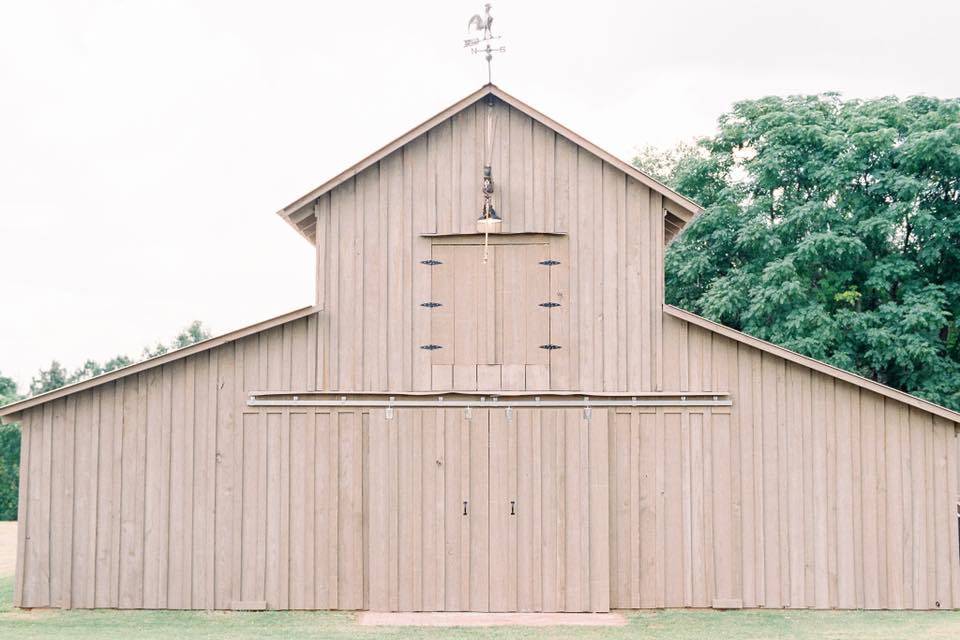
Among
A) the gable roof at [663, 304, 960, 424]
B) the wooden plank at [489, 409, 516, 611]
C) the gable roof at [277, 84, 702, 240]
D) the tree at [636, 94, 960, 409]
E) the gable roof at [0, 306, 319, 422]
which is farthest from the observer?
the tree at [636, 94, 960, 409]

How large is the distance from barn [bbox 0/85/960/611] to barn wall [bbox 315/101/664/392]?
1.2 inches

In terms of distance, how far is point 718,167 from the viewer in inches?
1128

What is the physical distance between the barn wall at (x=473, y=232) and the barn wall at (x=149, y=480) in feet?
2.51

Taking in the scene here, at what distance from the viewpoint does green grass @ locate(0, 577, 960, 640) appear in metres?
12.4

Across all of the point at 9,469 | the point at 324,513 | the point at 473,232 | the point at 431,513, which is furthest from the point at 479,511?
the point at 9,469

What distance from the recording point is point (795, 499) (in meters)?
13.9

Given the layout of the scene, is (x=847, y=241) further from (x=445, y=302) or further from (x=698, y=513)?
(x=445, y=302)

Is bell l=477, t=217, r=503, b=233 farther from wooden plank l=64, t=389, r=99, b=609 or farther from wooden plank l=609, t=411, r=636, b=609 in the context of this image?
wooden plank l=64, t=389, r=99, b=609

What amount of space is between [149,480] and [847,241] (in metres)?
17.1

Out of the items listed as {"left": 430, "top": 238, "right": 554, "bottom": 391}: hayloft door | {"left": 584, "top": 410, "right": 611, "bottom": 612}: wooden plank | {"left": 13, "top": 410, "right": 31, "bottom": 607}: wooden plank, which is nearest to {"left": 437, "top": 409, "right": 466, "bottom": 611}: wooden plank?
{"left": 430, "top": 238, "right": 554, "bottom": 391}: hayloft door

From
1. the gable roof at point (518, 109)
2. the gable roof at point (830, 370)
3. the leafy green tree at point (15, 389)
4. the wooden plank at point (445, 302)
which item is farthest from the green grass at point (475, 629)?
the leafy green tree at point (15, 389)

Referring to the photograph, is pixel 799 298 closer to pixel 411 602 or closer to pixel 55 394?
pixel 411 602

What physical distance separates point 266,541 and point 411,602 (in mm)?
2039

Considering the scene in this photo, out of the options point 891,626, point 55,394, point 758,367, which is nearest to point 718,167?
point 758,367
